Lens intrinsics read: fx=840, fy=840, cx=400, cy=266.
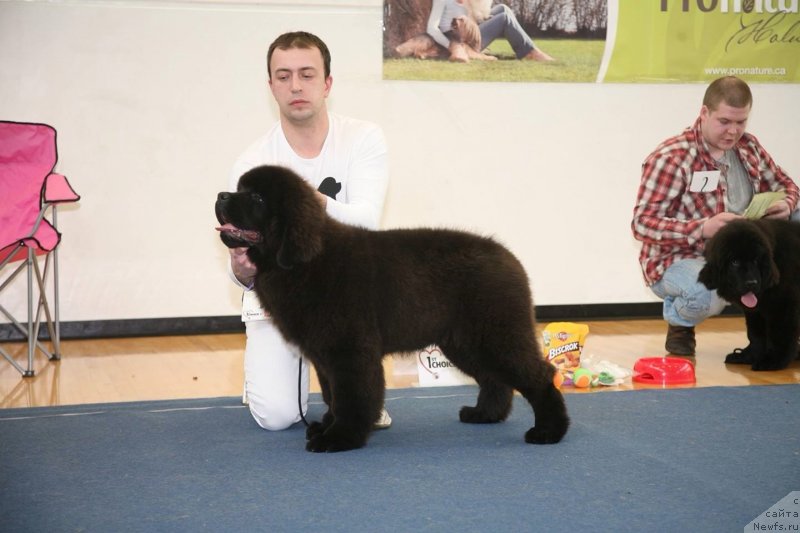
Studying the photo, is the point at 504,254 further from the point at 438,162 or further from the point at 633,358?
the point at 438,162

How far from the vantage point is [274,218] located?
3100 mm

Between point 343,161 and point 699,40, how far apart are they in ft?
14.3

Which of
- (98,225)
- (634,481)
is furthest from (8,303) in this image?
(634,481)

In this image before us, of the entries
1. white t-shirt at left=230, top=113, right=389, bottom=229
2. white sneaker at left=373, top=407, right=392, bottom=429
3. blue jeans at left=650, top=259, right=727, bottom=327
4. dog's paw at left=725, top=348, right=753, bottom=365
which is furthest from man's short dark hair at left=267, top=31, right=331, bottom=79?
dog's paw at left=725, top=348, right=753, bottom=365

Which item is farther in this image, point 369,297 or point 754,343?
point 754,343

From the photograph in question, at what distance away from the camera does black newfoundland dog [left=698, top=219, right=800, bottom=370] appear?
15.7 ft

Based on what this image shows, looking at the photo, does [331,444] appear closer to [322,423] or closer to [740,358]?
[322,423]

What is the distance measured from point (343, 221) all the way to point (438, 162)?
3.35 m

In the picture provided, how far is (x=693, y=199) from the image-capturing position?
555 cm

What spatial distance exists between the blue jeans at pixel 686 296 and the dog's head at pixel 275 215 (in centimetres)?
311

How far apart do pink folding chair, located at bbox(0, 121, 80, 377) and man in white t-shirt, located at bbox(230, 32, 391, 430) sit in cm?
204

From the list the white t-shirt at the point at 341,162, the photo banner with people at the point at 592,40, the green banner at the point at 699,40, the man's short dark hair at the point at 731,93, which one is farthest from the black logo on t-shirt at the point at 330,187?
the green banner at the point at 699,40

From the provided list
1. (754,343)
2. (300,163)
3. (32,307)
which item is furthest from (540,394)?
(32,307)

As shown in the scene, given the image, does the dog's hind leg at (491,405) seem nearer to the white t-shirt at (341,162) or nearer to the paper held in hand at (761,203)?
the white t-shirt at (341,162)
